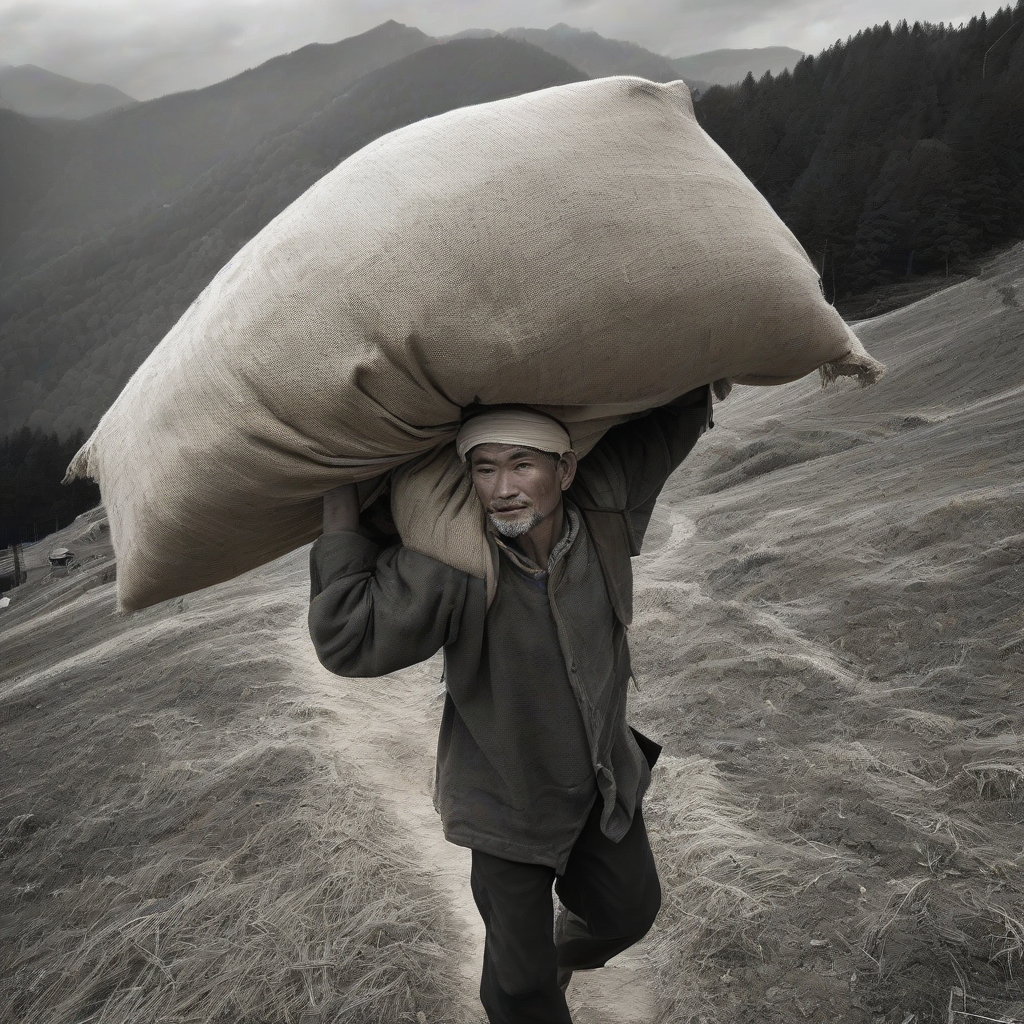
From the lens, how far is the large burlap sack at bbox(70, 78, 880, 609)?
130cm

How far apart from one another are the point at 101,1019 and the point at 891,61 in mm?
38053

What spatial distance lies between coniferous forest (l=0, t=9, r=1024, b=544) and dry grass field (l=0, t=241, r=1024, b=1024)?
2294 centimetres

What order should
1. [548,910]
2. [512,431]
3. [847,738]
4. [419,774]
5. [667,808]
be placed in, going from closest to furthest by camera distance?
[512,431], [548,910], [667,808], [847,738], [419,774]

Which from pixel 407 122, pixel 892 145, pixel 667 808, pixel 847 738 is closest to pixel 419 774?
pixel 667 808

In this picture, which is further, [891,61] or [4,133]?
[4,133]

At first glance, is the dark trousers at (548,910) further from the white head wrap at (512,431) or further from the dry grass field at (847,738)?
the white head wrap at (512,431)

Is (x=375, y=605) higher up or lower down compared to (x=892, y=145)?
lower down

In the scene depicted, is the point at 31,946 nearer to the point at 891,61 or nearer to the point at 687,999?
the point at 687,999

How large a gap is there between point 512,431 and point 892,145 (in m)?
32.2

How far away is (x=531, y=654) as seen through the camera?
154cm

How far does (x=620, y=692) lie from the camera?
5.83 ft

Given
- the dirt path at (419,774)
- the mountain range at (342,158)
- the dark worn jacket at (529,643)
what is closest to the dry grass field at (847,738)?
the dirt path at (419,774)

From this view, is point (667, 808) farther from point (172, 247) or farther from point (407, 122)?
point (172, 247)

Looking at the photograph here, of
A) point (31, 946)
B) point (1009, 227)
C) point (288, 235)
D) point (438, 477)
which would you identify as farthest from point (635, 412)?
point (1009, 227)
